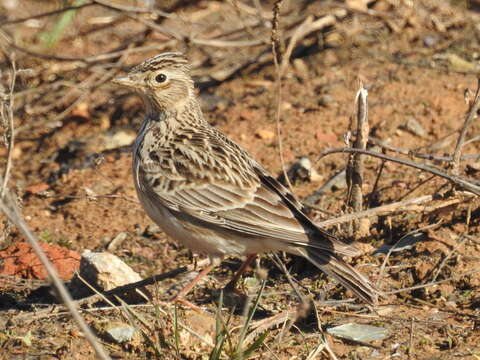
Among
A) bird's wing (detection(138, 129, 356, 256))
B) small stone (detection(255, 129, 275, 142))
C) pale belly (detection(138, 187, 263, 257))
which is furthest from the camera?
small stone (detection(255, 129, 275, 142))

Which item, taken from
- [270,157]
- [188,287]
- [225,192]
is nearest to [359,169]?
[225,192]

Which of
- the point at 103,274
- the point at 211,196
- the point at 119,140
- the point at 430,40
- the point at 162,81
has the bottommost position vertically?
the point at 103,274

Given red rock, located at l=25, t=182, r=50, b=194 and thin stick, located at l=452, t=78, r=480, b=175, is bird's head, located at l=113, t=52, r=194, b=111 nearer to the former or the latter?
thin stick, located at l=452, t=78, r=480, b=175

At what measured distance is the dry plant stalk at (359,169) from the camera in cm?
567

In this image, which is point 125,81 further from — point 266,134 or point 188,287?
point 266,134

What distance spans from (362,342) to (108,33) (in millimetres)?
7050

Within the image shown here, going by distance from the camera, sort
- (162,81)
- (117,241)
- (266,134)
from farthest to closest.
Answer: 1. (266,134)
2. (117,241)
3. (162,81)

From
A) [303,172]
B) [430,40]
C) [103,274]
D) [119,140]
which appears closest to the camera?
[103,274]

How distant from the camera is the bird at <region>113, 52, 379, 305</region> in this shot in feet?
16.1

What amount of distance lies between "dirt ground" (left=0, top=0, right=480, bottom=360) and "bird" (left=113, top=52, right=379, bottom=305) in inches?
15.5

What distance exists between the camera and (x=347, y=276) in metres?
4.79

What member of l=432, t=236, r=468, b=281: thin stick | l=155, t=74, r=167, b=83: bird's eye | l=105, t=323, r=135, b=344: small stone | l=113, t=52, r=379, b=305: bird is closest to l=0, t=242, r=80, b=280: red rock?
l=113, t=52, r=379, b=305: bird

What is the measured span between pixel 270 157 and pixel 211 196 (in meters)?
2.33

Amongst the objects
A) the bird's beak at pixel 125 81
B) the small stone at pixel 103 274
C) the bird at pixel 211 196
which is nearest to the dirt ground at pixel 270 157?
the small stone at pixel 103 274
